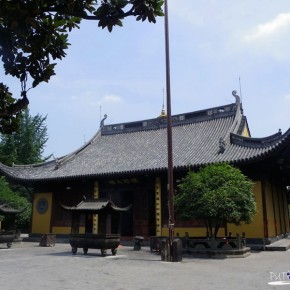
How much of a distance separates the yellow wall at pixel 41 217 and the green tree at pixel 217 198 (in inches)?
433

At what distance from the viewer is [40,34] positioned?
9.44ft

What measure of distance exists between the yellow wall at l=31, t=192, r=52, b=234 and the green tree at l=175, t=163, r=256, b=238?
1101 centimetres

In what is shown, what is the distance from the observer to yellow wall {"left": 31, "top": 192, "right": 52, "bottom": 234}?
2183 centimetres

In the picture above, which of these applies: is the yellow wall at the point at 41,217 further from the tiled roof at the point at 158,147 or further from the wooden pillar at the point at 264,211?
the wooden pillar at the point at 264,211

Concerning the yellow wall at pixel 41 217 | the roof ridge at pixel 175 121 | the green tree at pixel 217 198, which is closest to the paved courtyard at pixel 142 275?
the green tree at pixel 217 198

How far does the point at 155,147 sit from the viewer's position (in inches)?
863

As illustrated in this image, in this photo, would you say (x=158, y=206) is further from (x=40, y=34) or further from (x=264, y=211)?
(x=40, y=34)

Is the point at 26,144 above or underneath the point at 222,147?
above

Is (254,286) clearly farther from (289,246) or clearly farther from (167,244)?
(289,246)

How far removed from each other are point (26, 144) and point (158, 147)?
2421 centimetres

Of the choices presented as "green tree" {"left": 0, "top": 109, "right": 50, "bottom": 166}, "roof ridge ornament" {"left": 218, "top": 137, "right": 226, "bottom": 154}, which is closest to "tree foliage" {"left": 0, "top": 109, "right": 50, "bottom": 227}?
"green tree" {"left": 0, "top": 109, "right": 50, "bottom": 166}

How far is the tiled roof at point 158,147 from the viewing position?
17484 millimetres

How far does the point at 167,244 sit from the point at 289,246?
7.22 meters

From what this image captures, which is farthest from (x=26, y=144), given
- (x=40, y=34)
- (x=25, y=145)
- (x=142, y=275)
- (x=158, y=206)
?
(x=40, y=34)
